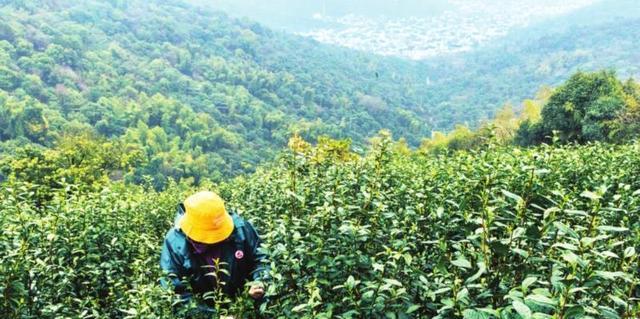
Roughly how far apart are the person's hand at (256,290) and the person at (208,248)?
26 centimetres

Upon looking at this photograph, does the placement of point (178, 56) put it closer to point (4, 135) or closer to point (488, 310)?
point (4, 135)

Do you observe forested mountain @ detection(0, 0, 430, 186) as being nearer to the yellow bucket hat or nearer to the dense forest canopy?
the dense forest canopy

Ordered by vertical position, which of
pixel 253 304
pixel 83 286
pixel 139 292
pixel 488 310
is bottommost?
pixel 83 286

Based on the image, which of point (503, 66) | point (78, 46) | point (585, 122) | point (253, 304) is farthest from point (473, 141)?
point (503, 66)

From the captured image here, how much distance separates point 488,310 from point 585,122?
→ 22.3 meters

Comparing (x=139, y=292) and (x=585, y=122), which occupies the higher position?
(x=139, y=292)

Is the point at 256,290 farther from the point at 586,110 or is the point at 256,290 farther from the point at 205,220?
the point at 586,110

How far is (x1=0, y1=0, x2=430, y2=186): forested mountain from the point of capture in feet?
197

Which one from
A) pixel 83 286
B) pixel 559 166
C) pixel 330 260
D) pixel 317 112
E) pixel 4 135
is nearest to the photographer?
pixel 330 260

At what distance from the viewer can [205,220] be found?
8.98 ft

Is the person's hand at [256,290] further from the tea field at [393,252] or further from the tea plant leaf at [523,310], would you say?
the tea plant leaf at [523,310]

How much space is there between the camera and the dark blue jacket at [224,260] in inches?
111

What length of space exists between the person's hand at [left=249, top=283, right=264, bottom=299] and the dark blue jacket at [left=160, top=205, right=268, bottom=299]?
321 millimetres

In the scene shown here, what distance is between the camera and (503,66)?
143 metres
